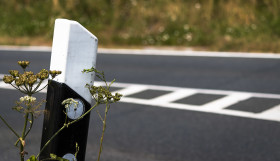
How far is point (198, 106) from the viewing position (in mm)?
7457

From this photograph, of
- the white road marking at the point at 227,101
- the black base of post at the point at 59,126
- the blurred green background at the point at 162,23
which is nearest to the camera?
the black base of post at the point at 59,126

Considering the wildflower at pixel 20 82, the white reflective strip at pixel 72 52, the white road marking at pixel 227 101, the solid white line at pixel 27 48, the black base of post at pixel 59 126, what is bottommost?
the solid white line at pixel 27 48

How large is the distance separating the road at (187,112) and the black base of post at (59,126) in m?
2.81

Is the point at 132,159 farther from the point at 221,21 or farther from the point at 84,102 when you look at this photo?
the point at 221,21

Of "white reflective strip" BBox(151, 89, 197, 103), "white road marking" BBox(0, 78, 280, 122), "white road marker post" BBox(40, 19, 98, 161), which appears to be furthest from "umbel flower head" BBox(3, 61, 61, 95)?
"white reflective strip" BBox(151, 89, 197, 103)

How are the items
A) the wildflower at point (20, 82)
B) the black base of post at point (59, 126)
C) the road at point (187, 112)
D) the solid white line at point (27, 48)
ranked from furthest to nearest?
the solid white line at point (27, 48), the road at point (187, 112), the black base of post at point (59, 126), the wildflower at point (20, 82)

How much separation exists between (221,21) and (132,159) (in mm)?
10580

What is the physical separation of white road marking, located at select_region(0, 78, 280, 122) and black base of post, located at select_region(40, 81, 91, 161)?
4.70 metres

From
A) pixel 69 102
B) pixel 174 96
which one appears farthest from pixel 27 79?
pixel 174 96

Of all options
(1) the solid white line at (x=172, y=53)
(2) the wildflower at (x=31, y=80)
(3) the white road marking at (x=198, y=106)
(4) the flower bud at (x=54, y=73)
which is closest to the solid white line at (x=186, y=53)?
(1) the solid white line at (x=172, y=53)

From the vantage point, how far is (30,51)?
1357 cm

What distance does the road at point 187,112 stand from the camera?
538cm

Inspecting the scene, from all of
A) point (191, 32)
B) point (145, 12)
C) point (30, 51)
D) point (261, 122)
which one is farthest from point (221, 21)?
point (261, 122)

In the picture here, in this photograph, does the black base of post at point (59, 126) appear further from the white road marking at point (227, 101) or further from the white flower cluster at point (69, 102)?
the white road marking at point (227, 101)
